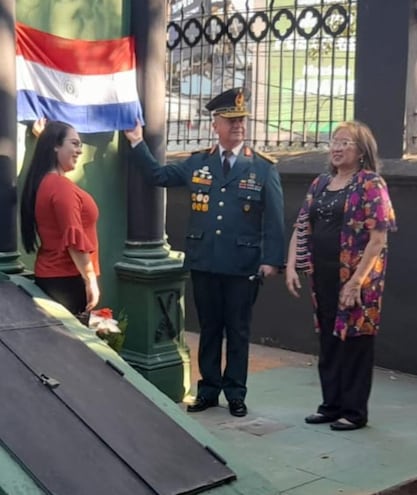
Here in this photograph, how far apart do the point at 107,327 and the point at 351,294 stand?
1.43 m

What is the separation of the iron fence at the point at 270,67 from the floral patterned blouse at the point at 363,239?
2855mm

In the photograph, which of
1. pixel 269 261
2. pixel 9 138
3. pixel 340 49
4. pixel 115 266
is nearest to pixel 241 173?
pixel 269 261

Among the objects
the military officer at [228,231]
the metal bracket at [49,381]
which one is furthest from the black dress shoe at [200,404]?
the metal bracket at [49,381]

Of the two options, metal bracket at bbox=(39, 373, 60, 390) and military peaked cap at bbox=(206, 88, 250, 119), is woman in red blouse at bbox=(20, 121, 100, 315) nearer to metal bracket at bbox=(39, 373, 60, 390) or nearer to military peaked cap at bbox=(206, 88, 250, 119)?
metal bracket at bbox=(39, 373, 60, 390)

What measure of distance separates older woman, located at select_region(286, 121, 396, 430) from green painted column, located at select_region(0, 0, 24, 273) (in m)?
1.74

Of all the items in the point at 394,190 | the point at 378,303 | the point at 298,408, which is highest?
the point at 394,190

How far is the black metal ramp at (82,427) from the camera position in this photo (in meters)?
3.49

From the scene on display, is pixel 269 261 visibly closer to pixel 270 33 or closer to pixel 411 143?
pixel 411 143

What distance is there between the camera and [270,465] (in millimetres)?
4805

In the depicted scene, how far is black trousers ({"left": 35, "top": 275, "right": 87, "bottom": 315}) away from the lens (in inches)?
192

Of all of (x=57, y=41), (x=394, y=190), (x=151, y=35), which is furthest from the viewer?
(x=394, y=190)

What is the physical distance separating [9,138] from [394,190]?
3.33 m

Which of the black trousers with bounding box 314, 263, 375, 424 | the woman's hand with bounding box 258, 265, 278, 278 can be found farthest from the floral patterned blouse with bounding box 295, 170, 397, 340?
the woman's hand with bounding box 258, 265, 278, 278

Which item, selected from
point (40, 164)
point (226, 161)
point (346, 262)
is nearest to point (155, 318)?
point (226, 161)
